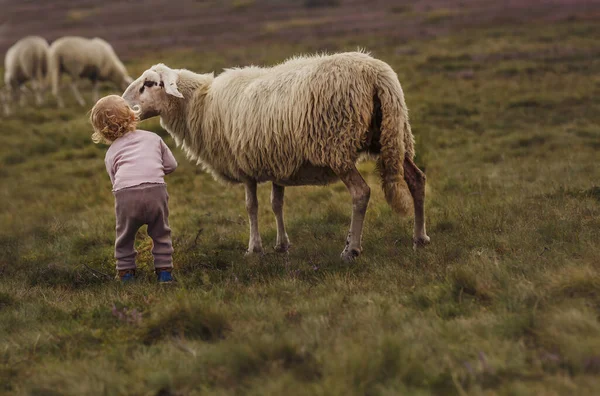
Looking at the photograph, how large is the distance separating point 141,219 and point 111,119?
86 centimetres

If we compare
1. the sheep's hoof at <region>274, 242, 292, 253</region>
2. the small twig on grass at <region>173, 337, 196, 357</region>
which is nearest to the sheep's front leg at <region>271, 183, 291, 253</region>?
the sheep's hoof at <region>274, 242, 292, 253</region>

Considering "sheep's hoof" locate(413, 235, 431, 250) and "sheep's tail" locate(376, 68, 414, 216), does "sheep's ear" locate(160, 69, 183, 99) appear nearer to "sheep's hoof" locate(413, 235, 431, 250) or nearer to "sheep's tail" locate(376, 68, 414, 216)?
"sheep's tail" locate(376, 68, 414, 216)

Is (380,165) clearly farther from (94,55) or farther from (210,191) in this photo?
(94,55)

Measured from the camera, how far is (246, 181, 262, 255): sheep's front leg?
20.3 feet

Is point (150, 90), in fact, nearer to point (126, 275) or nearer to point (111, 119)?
point (111, 119)

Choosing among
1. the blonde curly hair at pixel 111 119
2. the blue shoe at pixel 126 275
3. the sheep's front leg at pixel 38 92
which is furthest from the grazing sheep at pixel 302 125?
the sheep's front leg at pixel 38 92

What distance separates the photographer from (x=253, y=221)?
6215 millimetres

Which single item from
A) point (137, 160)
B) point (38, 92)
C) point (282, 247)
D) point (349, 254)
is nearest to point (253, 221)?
point (282, 247)

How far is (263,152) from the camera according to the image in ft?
18.7

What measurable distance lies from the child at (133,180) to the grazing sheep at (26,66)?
41.0 feet

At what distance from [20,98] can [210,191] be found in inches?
410

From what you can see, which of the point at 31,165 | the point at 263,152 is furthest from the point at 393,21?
the point at 263,152

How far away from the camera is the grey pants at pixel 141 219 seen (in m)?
5.07

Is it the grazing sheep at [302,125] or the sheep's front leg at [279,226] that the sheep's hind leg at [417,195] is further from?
the sheep's front leg at [279,226]
